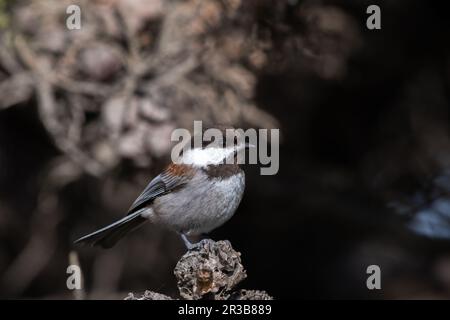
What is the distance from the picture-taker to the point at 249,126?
562 centimetres

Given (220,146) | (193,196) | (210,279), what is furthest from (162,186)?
(210,279)

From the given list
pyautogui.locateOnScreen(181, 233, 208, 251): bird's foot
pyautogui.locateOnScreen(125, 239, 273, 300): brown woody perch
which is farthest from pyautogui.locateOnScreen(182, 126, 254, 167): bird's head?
pyautogui.locateOnScreen(125, 239, 273, 300): brown woody perch

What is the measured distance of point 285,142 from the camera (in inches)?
241

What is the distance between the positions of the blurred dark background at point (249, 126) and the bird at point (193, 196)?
1285 mm

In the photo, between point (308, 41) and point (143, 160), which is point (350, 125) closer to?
point (308, 41)

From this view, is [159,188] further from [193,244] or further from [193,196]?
[193,244]

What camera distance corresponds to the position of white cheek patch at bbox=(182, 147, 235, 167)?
4090mm

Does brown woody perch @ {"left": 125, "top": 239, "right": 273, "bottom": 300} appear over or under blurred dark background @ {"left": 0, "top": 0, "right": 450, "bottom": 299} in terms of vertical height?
under

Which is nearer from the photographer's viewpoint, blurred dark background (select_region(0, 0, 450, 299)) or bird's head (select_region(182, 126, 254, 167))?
bird's head (select_region(182, 126, 254, 167))

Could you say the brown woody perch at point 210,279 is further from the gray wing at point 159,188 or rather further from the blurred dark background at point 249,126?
the blurred dark background at point 249,126

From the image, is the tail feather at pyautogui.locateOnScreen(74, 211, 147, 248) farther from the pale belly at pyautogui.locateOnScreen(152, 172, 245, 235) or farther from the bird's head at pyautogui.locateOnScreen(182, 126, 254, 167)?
the bird's head at pyautogui.locateOnScreen(182, 126, 254, 167)

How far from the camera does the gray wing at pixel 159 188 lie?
14.1 feet

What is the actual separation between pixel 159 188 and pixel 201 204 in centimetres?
41
